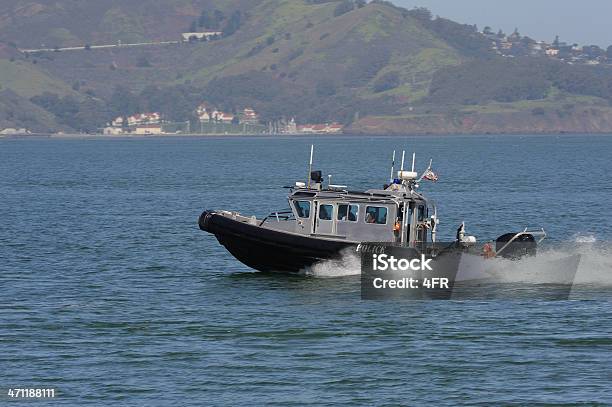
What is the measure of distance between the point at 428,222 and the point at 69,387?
16463 mm

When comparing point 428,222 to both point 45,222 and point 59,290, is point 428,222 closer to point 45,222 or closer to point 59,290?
point 59,290

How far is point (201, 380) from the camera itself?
2839 centimetres

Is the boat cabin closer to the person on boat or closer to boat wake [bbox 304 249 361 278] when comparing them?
boat wake [bbox 304 249 361 278]

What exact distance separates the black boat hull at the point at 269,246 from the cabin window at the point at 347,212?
0.90 meters

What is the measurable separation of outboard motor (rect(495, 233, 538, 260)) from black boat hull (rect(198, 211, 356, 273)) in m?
4.63

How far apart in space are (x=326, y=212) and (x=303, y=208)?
0.76 meters

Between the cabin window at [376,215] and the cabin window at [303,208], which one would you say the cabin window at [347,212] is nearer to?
the cabin window at [376,215]

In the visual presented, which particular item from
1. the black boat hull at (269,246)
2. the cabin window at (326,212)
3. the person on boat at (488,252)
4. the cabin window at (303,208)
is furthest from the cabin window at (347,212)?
the person on boat at (488,252)

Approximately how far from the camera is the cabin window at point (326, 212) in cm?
4109

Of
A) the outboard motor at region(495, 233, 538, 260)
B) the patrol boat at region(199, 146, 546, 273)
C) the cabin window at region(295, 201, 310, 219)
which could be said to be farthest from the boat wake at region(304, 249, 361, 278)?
the outboard motor at region(495, 233, 538, 260)

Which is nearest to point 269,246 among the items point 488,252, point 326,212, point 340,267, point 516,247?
point 326,212

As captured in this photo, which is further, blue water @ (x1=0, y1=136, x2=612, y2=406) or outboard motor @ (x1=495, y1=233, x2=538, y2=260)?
outboard motor @ (x1=495, y1=233, x2=538, y2=260)

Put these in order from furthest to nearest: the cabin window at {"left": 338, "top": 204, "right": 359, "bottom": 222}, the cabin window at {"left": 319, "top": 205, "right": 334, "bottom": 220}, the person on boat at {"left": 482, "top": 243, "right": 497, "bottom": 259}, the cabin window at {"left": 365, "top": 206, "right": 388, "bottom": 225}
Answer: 1. the cabin window at {"left": 319, "top": 205, "right": 334, "bottom": 220}
2. the cabin window at {"left": 338, "top": 204, "right": 359, "bottom": 222}
3. the cabin window at {"left": 365, "top": 206, "right": 388, "bottom": 225}
4. the person on boat at {"left": 482, "top": 243, "right": 497, "bottom": 259}

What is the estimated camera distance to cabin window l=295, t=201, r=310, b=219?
4116 centimetres
